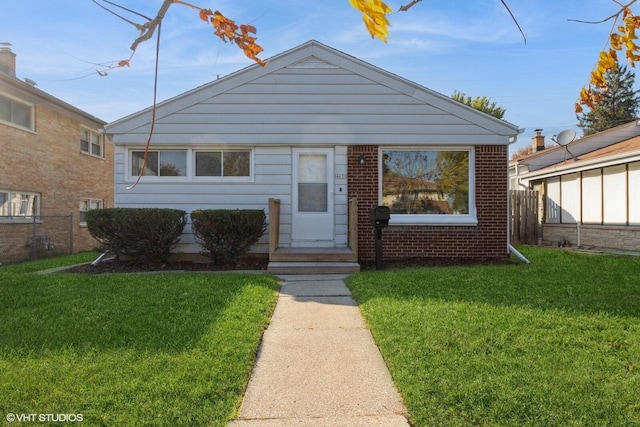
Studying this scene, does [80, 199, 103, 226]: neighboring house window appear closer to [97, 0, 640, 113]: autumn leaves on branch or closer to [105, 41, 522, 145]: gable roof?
[105, 41, 522, 145]: gable roof

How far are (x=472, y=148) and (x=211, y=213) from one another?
561 centimetres

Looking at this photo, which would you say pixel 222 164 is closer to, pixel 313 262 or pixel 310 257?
pixel 310 257

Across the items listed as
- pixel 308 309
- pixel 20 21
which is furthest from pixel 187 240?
pixel 20 21

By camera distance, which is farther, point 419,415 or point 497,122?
point 497,122

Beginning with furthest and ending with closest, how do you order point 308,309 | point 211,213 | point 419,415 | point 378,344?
point 211,213
point 308,309
point 378,344
point 419,415

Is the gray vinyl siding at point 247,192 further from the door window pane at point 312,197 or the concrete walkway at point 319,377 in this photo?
the concrete walkway at point 319,377

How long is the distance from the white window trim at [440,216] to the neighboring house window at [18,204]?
1129 cm

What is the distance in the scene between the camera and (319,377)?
3.34 metres

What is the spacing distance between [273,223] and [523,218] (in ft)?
34.7

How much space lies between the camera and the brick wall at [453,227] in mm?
9375

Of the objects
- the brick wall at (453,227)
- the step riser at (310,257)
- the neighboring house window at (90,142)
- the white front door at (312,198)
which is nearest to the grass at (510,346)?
the step riser at (310,257)

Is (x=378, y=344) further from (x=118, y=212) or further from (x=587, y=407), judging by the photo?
(x=118, y=212)

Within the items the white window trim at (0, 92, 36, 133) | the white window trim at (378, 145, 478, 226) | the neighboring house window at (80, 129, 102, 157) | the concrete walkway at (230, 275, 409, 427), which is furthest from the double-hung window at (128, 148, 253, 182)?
the neighboring house window at (80, 129, 102, 157)

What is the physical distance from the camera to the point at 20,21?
105 inches
